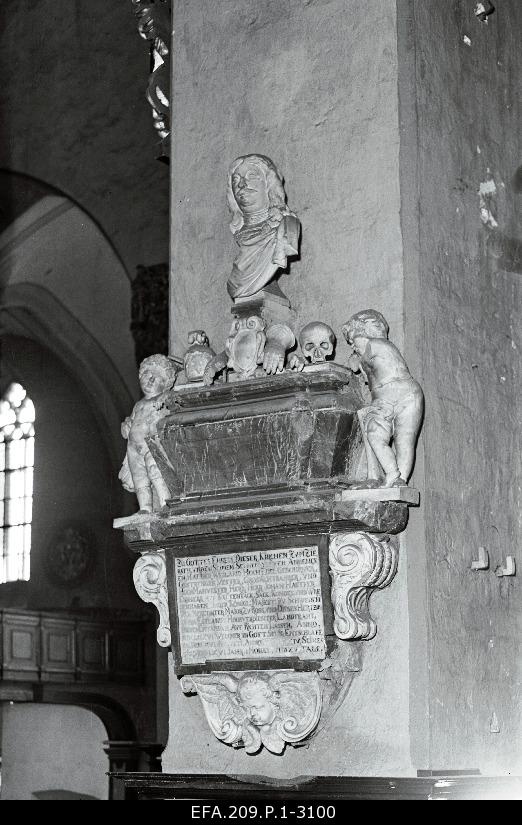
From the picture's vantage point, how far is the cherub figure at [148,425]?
4879 millimetres

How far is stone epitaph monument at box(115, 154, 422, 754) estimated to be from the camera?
4.40 meters

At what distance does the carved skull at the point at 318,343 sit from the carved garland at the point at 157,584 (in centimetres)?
92

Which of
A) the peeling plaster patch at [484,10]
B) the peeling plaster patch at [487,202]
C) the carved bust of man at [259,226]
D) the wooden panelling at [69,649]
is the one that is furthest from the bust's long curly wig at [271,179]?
the wooden panelling at [69,649]

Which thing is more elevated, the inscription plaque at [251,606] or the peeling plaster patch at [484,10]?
the peeling plaster patch at [484,10]

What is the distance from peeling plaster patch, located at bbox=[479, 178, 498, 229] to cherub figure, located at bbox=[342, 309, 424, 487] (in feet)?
2.81

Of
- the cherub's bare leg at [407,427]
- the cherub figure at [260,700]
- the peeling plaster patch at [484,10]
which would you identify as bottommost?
the cherub figure at [260,700]

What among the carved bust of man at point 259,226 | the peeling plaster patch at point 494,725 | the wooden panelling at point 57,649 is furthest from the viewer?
the wooden panelling at point 57,649

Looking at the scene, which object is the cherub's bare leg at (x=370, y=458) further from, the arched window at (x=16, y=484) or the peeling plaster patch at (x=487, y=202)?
the arched window at (x=16, y=484)

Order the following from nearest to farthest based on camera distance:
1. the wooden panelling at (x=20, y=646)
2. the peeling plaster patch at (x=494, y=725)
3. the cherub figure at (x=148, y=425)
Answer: the peeling plaster patch at (x=494, y=725), the cherub figure at (x=148, y=425), the wooden panelling at (x=20, y=646)

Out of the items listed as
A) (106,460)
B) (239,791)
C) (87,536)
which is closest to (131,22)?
(106,460)

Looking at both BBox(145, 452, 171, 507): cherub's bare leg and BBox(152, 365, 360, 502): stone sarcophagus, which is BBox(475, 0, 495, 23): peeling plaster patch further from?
BBox(145, 452, 171, 507): cherub's bare leg

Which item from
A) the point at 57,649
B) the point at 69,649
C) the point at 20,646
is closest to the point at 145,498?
the point at 20,646

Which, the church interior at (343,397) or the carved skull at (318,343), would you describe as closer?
the church interior at (343,397)

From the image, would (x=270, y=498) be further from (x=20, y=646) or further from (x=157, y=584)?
(x=20, y=646)
